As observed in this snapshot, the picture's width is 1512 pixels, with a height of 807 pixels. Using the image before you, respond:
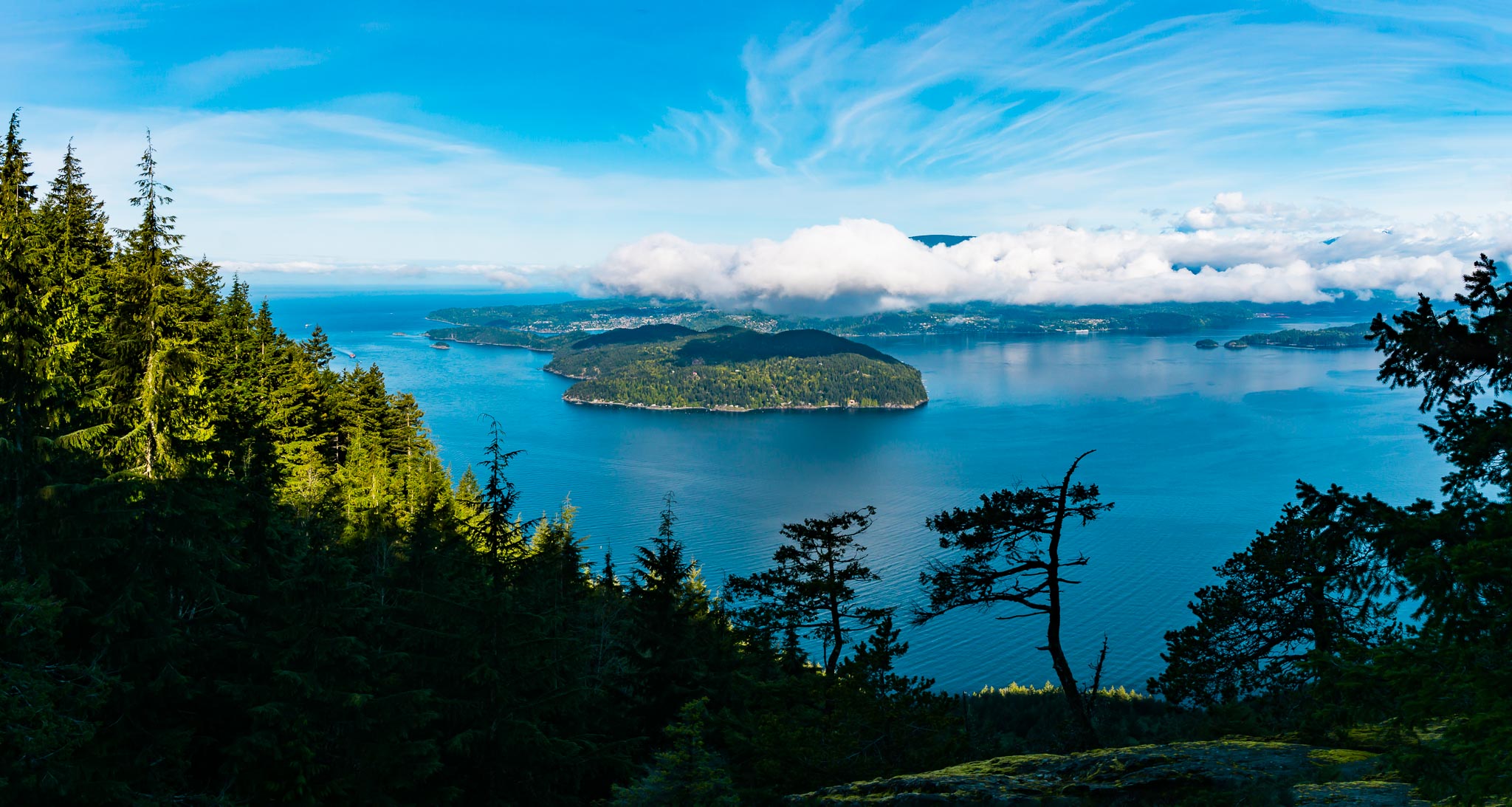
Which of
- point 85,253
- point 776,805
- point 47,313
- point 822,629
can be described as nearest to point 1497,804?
point 776,805

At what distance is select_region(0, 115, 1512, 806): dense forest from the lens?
787 centimetres

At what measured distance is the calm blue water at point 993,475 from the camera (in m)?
70.1

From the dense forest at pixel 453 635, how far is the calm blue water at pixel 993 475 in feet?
153

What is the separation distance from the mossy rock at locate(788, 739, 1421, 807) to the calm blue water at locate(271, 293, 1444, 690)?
5086 cm

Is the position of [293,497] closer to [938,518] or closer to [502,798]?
[502,798]

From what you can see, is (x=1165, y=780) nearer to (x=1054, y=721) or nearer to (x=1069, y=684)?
(x=1069, y=684)

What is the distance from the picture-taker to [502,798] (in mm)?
14891

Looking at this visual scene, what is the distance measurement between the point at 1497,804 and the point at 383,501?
32935 millimetres

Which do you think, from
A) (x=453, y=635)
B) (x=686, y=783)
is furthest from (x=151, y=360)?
(x=686, y=783)

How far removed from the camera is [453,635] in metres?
14.9

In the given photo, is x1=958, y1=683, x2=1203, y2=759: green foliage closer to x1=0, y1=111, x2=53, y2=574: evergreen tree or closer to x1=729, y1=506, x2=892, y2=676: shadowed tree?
x1=729, y1=506, x2=892, y2=676: shadowed tree

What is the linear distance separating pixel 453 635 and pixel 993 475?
116m

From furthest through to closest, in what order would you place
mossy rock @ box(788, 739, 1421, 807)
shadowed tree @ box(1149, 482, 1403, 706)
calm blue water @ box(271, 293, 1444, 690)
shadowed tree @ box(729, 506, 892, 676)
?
1. calm blue water @ box(271, 293, 1444, 690)
2. shadowed tree @ box(729, 506, 892, 676)
3. shadowed tree @ box(1149, 482, 1403, 706)
4. mossy rock @ box(788, 739, 1421, 807)

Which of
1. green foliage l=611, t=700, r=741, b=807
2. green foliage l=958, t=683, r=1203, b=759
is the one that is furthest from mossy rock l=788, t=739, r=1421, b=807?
green foliage l=958, t=683, r=1203, b=759
